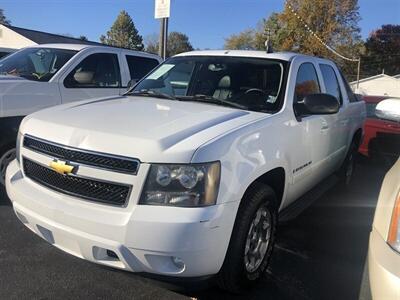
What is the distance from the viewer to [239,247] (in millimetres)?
2984

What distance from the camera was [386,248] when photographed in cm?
219

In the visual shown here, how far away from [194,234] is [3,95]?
3518mm

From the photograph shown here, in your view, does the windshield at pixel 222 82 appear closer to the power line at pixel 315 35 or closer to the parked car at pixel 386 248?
the parked car at pixel 386 248

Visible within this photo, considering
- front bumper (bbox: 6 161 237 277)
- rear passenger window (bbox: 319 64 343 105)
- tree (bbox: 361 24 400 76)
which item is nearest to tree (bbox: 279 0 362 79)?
tree (bbox: 361 24 400 76)

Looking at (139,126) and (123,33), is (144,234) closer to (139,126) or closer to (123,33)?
(139,126)

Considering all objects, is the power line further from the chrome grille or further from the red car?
the chrome grille

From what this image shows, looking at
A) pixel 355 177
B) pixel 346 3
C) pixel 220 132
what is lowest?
pixel 355 177

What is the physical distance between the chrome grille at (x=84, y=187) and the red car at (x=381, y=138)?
620 cm

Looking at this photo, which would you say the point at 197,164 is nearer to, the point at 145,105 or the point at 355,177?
the point at 145,105

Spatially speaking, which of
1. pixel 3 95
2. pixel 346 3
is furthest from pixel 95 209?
pixel 346 3

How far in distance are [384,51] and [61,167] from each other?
77.6 m

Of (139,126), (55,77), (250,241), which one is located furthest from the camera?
(55,77)

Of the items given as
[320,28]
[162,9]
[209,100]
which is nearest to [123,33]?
[320,28]

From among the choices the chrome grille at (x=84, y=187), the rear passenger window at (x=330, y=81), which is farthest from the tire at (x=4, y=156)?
the rear passenger window at (x=330, y=81)
